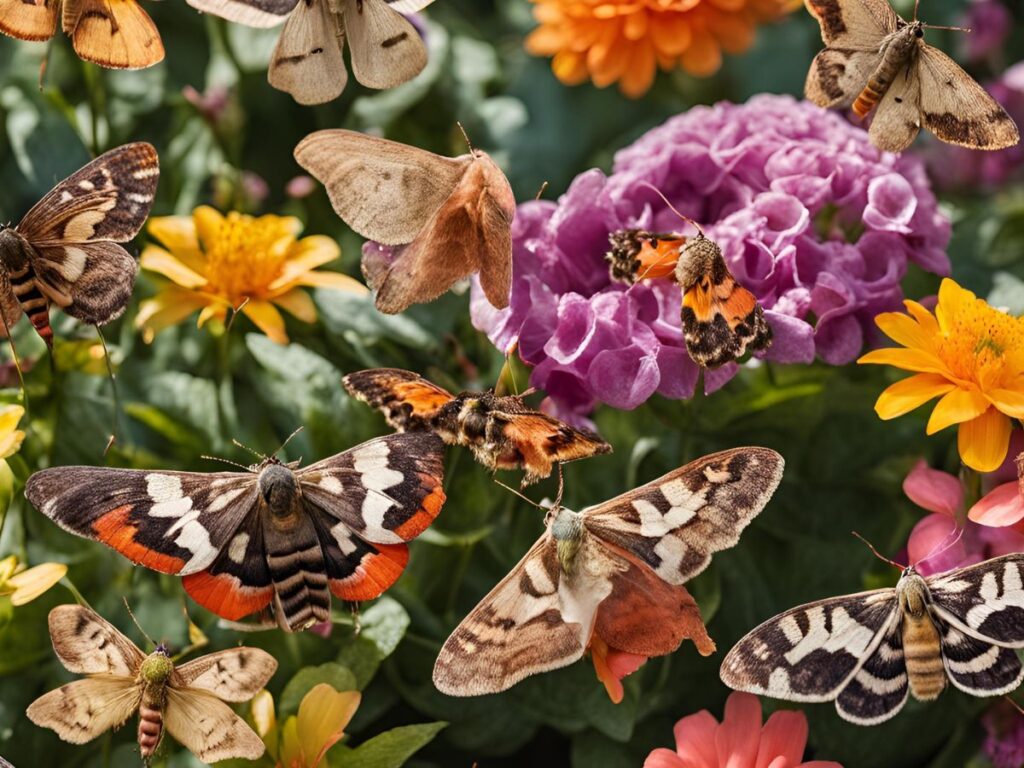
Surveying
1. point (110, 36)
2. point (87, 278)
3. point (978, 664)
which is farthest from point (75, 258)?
point (978, 664)

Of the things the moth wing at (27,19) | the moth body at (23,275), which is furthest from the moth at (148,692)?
the moth wing at (27,19)

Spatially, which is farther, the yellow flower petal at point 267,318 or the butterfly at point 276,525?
the yellow flower petal at point 267,318

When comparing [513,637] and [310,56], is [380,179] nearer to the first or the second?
[310,56]

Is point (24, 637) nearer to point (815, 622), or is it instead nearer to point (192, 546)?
point (192, 546)

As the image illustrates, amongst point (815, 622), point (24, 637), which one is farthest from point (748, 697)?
point (24, 637)

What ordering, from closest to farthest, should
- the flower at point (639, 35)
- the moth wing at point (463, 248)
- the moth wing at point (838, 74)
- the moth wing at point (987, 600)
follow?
the moth wing at point (987, 600) → the moth wing at point (463, 248) → the moth wing at point (838, 74) → the flower at point (639, 35)

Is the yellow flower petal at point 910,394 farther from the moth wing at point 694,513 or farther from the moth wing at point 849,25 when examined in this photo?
the moth wing at point 849,25

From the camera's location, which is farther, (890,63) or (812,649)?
(890,63)
